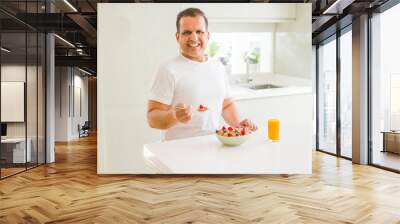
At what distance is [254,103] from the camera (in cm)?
499

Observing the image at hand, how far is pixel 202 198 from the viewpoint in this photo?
13.2 ft

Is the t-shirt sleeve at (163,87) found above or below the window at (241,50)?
below

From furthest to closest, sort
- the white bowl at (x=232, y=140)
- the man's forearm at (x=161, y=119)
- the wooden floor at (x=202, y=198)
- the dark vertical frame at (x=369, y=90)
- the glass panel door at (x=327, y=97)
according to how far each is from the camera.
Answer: the glass panel door at (x=327, y=97) → the dark vertical frame at (x=369, y=90) → the man's forearm at (x=161, y=119) → the white bowl at (x=232, y=140) → the wooden floor at (x=202, y=198)

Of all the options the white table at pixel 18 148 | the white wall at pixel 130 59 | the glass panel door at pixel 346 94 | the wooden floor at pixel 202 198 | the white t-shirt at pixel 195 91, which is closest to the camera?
the wooden floor at pixel 202 198

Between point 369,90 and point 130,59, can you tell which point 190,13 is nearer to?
point 130,59

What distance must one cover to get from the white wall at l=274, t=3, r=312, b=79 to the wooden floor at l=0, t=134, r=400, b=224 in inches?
58.6

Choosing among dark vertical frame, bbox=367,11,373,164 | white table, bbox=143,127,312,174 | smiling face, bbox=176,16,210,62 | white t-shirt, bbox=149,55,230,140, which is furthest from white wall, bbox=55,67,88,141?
dark vertical frame, bbox=367,11,373,164

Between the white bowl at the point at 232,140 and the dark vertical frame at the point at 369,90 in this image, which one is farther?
the dark vertical frame at the point at 369,90

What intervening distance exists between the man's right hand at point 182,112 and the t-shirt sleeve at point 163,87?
0.13 meters

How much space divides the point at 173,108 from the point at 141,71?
0.78 m

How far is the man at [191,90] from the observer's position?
4.59m

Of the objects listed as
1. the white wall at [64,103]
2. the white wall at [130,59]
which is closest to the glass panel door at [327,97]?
the white wall at [130,59]

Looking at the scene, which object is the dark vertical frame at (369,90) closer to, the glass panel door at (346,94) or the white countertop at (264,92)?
the glass panel door at (346,94)

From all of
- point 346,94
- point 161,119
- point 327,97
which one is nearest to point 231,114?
point 161,119
